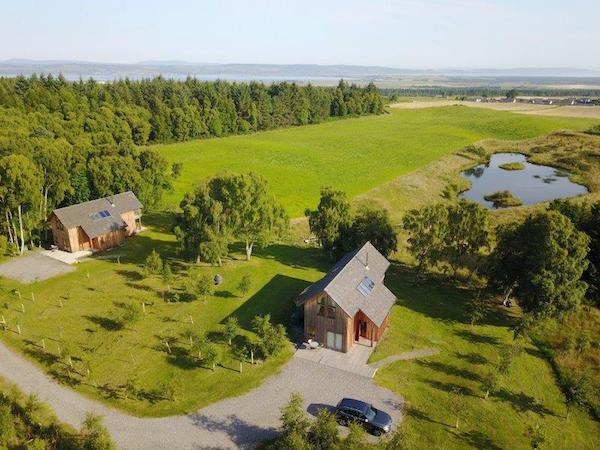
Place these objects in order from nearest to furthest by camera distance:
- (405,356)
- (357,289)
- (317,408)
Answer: (317,408) < (405,356) < (357,289)

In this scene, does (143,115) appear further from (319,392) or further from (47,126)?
(319,392)

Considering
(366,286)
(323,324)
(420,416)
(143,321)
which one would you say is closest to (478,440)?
(420,416)

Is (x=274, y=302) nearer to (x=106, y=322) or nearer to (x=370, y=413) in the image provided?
(x=106, y=322)

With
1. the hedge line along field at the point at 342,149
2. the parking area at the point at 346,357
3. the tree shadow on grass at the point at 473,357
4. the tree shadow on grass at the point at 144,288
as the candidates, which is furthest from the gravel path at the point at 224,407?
the hedge line along field at the point at 342,149

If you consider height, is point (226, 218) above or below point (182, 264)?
above

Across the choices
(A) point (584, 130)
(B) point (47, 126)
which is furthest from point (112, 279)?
(A) point (584, 130)

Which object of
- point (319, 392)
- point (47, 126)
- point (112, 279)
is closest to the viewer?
point (319, 392)
